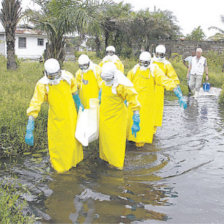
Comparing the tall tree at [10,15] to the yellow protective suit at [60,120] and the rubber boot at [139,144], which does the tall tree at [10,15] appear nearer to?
the rubber boot at [139,144]

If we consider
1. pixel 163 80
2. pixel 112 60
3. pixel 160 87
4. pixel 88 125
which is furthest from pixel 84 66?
pixel 112 60

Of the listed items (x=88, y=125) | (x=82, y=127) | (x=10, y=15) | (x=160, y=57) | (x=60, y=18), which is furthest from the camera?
(x=10, y=15)

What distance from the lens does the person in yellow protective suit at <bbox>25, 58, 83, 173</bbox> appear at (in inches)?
169

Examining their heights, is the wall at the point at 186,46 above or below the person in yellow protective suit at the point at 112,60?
above

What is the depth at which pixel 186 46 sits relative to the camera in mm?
21234

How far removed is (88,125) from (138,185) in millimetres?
1169

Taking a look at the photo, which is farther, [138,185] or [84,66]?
[84,66]

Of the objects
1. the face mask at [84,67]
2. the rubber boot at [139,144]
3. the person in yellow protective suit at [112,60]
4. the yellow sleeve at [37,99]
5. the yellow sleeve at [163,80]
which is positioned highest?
the person in yellow protective suit at [112,60]

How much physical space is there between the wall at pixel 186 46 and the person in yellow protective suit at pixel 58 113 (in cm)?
1728

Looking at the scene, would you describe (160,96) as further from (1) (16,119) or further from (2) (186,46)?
(2) (186,46)

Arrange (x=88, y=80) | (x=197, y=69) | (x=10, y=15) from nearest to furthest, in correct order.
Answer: (x=88, y=80)
(x=197, y=69)
(x=10, y=15)

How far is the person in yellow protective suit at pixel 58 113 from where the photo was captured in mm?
4289

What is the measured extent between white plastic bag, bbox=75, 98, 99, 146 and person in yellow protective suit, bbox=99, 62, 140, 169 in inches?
4.8

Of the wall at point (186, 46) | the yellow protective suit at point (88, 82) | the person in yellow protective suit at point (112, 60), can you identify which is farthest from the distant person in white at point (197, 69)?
the wall at point (186, 46)
